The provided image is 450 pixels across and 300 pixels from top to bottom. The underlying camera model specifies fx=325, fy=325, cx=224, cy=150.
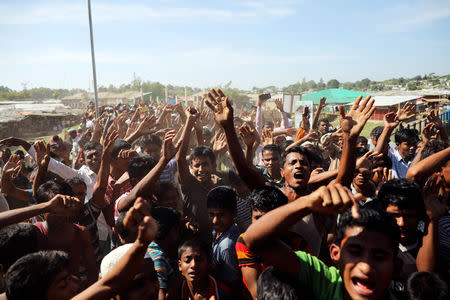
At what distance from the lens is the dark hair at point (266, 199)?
91.4 inches

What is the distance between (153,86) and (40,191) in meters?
85.6

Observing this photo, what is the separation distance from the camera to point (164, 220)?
2.70 metres

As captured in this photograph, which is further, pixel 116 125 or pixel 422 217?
pixel 116 125

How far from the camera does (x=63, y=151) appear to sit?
6.72 m

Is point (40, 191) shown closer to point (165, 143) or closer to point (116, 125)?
point (165, 143)

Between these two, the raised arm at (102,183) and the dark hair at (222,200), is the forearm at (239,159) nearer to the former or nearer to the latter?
the dark hair at (222,200)

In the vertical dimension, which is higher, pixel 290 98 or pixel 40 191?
pixel 290 98

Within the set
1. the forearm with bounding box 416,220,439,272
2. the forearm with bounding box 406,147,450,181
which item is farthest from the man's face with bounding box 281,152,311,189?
the forearm with bounding box 416,220,439,272

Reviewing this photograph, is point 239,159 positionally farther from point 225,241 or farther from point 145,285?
point 145,285

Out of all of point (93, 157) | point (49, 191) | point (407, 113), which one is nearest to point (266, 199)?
point (49, 191)

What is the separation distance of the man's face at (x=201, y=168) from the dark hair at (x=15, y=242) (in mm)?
1750

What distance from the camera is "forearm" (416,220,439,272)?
204 centimetres

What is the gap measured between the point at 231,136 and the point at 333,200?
143cm

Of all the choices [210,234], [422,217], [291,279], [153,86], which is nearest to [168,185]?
[210,234]
